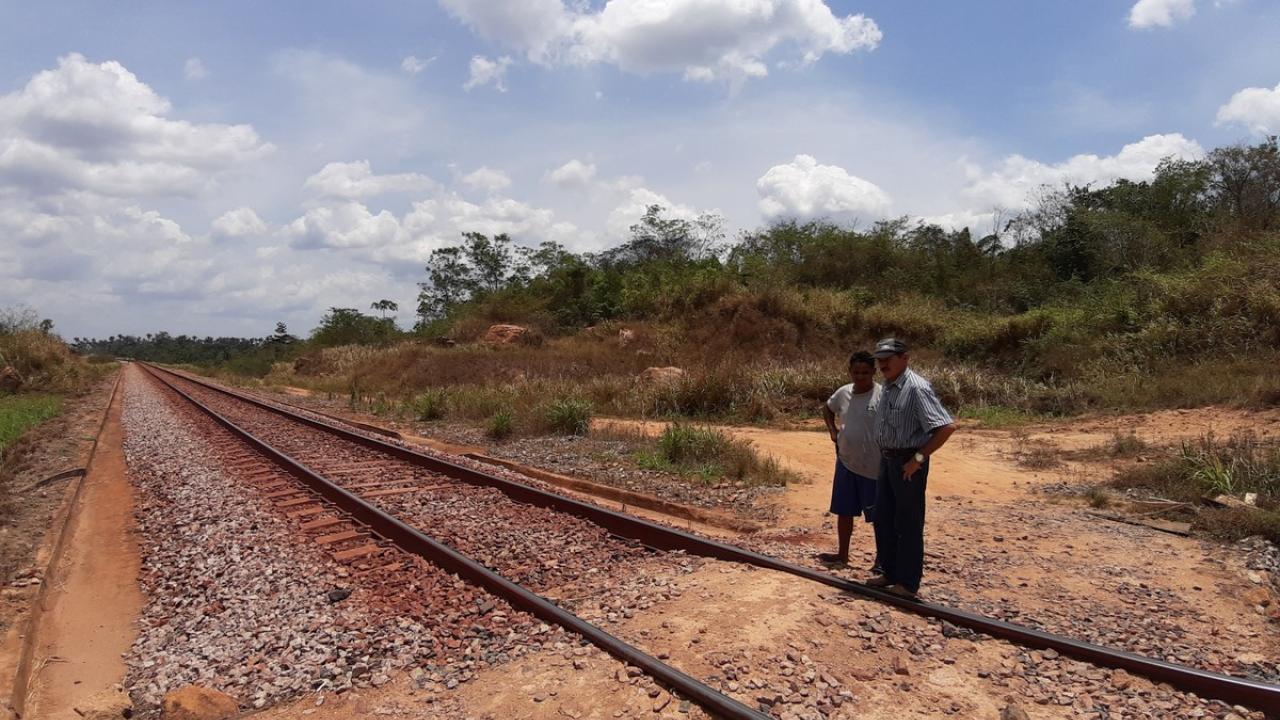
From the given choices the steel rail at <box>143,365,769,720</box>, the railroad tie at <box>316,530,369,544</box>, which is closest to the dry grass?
the steel rail at <box>143,365,769,720</box>

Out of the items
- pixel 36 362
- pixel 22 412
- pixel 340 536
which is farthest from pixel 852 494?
pixel 36 362

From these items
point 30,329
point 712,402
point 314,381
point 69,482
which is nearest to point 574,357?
point 712,402

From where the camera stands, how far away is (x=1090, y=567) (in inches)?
225

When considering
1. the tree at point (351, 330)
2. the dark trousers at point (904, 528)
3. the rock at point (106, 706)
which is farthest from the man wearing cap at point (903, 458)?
the tree at point (351, 330)

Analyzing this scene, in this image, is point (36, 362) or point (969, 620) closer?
point (969, 620)

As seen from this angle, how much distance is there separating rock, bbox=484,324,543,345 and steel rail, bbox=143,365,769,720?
24638mm

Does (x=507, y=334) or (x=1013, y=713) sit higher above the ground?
(x=507, y=334)

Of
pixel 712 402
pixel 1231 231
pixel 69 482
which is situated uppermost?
pixel 1231 231

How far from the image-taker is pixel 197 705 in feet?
12.5

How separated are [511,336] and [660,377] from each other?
1593 cm

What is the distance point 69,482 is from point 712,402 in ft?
40.5

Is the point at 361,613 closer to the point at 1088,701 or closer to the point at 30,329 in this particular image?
the point at 1088,701

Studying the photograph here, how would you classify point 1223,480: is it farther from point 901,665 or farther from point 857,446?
point 901,665

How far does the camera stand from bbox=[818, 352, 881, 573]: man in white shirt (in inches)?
205
